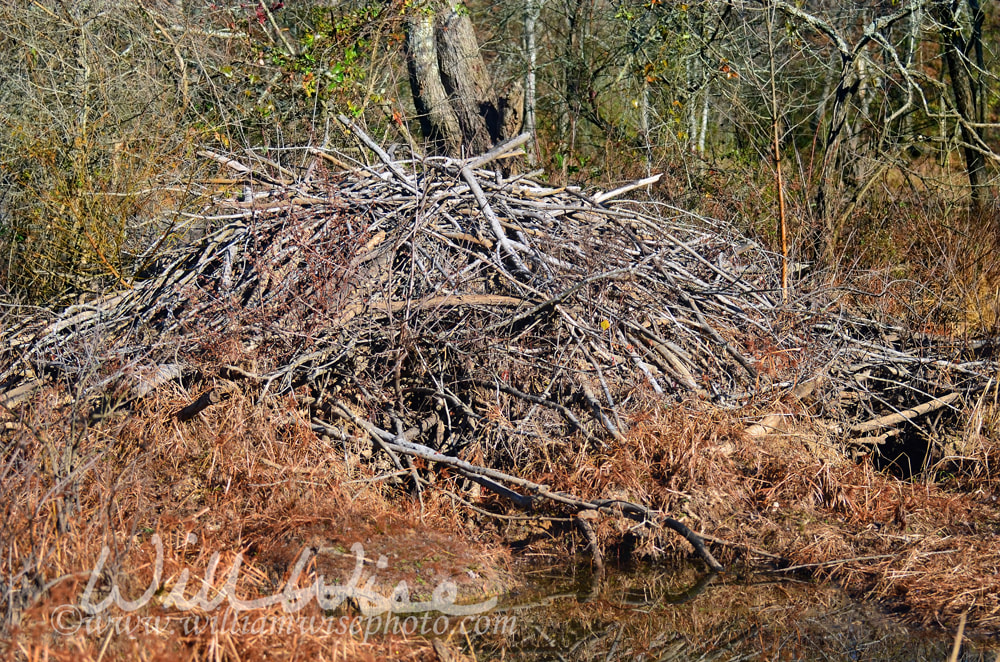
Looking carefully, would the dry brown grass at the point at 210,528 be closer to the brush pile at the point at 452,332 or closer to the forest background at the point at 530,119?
the brush pile at the point at 452,332

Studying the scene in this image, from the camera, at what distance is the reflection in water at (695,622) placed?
440cm

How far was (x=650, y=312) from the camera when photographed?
20.1 feet

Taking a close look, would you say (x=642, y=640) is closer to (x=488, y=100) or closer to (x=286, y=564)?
(x=286, y=564)

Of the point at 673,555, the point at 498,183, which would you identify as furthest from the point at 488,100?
the point at 673,555

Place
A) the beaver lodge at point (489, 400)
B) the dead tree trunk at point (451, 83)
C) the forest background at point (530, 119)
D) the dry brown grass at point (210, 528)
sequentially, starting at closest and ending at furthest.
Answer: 1. the dry brown grass at point (210, 528)
2. the beaver lodge at point (489, 400)
3. the forest background at point (530, 119)
4. the dead tree trunk at point (451, 83)

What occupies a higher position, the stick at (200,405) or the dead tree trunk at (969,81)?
the dead tree trunk at (969,81)

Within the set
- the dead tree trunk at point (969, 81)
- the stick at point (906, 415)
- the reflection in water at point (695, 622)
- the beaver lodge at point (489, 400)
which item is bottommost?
the reflection in water at point (695, 622)

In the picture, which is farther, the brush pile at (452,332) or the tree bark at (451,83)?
the tree bark at (451,83)

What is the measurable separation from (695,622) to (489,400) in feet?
6.18

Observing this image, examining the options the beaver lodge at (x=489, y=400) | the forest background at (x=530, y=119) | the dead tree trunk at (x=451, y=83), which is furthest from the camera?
the dead tree trunk at (x=451, y=83)

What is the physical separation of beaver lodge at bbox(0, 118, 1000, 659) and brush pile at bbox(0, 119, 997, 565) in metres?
0.02

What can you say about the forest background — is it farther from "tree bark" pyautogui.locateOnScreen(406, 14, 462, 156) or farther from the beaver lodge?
the beaver lodge

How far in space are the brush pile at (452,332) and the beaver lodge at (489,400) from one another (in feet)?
0.07

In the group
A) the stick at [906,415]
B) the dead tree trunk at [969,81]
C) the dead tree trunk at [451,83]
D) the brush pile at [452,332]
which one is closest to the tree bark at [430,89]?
the dead tree trunk at [451,83]
